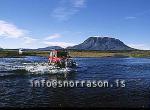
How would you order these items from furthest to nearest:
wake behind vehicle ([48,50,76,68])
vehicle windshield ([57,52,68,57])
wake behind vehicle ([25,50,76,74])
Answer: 1. vehicle windshield ([57,52,68,57])
2. wake behind vehicle ([48,50,76,68])
3. wake behind vehicle ([25,50,76,74])

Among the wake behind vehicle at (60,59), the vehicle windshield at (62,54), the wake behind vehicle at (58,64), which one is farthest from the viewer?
the vehicle windshield at (62,54)

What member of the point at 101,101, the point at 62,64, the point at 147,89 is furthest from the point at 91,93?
the point at 62,64

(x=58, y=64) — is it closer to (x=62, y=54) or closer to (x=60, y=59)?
(x=60, y=59)

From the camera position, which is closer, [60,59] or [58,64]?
[58,64]

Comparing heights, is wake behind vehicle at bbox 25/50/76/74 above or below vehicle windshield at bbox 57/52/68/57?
below

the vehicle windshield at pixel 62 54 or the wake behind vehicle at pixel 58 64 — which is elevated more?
the vehicle windshield at pixel 62 54


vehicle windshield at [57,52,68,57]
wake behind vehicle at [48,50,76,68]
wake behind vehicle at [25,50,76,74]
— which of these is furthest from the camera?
vehicle windshield at [57,52,68,57]

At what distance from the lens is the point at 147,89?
3322cm

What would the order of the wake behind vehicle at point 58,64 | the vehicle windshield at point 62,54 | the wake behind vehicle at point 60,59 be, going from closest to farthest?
the wake behind vehicle at point 58,64 → the wake behind vehicle at point 60,59 → the vehicle windshield at point 62,54

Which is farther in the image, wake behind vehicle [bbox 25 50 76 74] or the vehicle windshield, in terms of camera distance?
the vehicle windshield

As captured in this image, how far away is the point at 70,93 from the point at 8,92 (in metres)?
5.90

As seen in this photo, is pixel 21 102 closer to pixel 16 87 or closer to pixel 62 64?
pixel 16 87

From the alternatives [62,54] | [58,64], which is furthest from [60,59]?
[62,54]

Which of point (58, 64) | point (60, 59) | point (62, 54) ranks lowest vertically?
point (58, 64)
